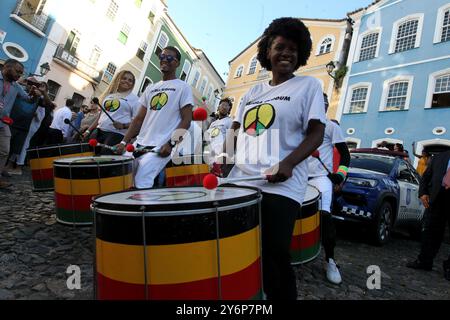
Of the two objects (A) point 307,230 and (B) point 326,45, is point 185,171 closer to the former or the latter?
(A) point 307,230

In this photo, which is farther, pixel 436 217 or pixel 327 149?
pixel 436 217

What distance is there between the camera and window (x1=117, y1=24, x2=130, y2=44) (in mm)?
22669

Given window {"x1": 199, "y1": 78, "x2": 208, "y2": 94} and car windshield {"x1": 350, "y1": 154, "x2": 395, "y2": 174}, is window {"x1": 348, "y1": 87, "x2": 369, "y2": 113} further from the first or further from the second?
window {"x1": 199, "y1": 78, "x2": 208, "y2": 94}

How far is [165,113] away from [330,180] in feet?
6.39

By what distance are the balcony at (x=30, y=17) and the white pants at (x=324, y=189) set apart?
17547 millimetres

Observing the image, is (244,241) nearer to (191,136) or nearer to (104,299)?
(104,299)

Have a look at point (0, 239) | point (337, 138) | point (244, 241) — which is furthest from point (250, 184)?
point (0, 239)

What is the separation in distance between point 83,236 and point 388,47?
18.3 metres

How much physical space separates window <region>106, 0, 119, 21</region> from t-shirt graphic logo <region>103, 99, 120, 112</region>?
1933 cm

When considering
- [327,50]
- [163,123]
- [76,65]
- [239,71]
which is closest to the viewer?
[163,123]

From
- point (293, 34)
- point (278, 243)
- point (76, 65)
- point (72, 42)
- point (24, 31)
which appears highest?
point (72, 42)

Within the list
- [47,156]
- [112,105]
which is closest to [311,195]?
[112,105]

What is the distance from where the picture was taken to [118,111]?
4.55m

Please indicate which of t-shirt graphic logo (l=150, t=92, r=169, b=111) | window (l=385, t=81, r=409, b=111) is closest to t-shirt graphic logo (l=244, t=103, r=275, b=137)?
t-shirt graphic logo (l=150, t=92, r=169, b=111)
